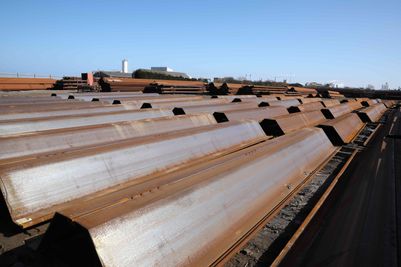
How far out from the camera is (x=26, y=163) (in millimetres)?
3004

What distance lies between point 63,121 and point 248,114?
4572mm

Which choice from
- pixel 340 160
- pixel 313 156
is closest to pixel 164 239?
pixel 313 156

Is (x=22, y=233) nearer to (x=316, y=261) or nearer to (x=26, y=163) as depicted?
(x=26, y=163)

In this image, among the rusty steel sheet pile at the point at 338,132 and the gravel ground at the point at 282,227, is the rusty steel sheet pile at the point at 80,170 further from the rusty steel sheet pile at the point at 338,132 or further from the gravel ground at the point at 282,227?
the rusty steel sheet pile at the point at 338,132

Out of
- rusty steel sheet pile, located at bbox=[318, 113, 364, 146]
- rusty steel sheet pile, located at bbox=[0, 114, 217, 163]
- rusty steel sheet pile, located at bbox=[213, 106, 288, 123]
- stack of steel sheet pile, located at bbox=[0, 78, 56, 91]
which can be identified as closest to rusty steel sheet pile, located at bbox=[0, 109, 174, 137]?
rusty steel sheet pile, located at bbox=[0, 114, 217, 163]

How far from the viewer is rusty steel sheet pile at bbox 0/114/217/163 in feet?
12.1

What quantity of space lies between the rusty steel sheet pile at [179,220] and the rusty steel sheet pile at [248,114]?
3.75 meters

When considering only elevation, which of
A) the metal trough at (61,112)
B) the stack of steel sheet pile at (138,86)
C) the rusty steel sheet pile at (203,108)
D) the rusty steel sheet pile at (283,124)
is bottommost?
the rusty steel sheet pile at (283,124)

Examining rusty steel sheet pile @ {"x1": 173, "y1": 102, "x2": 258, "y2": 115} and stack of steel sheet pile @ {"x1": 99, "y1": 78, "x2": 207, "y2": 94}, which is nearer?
rusty steel sheet pile @ {"x1": 173, "y1": 102, "x2": 258, "y2": 115}

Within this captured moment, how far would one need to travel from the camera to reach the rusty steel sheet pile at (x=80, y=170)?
284 cm

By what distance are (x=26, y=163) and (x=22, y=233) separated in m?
0.63

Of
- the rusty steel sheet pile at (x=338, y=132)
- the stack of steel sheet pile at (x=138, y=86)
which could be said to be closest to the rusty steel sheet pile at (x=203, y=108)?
the rusty steel sheet pile at (x=338, y=132)

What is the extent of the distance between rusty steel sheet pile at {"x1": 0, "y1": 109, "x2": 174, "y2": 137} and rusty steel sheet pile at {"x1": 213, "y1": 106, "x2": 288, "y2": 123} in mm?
1461

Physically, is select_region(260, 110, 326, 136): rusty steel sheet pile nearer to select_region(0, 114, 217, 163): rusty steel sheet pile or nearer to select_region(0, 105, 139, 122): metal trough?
select_region(0, 114, 217, 163): rusty steel sheet pile
